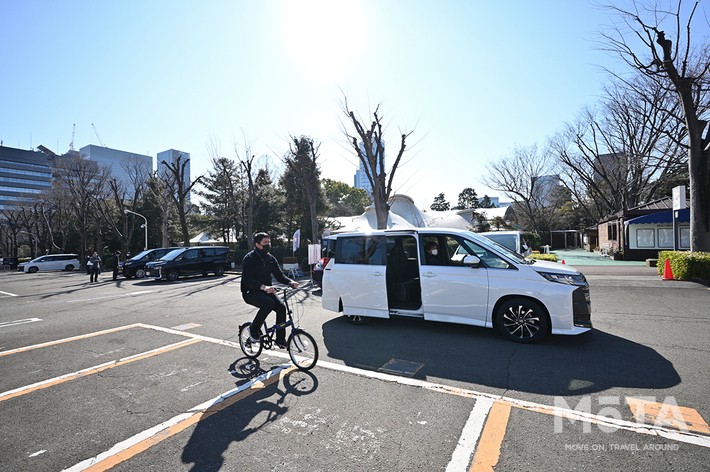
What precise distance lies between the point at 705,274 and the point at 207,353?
1398 cm

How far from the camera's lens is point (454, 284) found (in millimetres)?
5941

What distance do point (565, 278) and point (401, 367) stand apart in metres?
2.77

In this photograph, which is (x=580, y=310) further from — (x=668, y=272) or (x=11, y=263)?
(x=11, y=263)

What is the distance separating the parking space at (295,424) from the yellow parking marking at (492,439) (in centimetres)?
1

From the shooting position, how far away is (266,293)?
5094 millimetres

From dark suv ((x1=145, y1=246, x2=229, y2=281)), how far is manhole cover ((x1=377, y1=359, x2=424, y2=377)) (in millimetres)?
16605

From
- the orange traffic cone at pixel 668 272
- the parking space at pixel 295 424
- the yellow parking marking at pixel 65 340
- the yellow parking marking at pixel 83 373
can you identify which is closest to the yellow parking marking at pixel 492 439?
the parking space at pixel 295 424

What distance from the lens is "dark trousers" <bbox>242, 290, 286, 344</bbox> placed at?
16.4ft

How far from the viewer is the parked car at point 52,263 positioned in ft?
105

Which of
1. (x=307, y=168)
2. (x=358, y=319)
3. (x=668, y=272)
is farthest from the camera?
(x=307, y=168)

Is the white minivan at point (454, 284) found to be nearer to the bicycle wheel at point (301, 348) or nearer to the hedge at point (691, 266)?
the bicycle wheel at point (301, 348)

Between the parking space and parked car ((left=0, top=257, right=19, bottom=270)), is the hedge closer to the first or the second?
the parking space

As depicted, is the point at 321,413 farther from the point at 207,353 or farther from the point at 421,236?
the point at 421,236

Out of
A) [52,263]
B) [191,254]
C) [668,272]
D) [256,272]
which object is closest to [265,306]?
[256,272]
